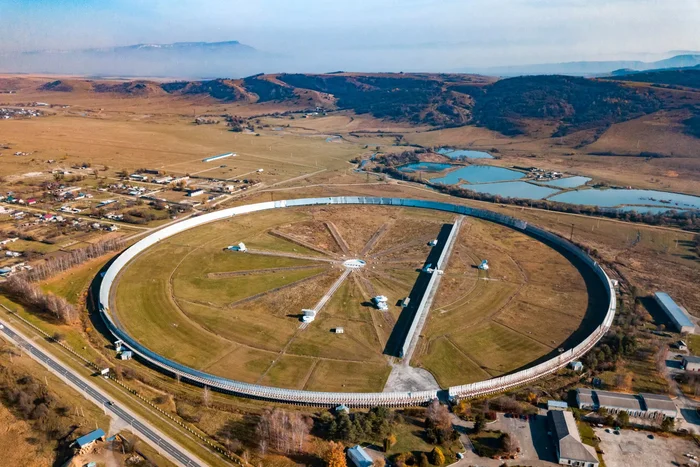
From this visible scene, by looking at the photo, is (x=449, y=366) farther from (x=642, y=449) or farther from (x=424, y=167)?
(x=424, y=167)

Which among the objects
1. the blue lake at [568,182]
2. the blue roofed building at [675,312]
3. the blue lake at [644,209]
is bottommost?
the blue roofed building at [675,312]

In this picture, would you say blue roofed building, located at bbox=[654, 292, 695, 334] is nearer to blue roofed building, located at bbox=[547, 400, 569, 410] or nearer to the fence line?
the fence line

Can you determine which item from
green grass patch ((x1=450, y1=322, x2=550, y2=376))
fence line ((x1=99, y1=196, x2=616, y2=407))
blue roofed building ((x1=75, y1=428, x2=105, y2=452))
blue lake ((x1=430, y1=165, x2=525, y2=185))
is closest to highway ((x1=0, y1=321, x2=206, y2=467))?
blue roofed building ((x1=75, y1=428, x2=105, y2=452))

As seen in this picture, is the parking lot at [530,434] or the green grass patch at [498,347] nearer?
the parking lot at [530,434]

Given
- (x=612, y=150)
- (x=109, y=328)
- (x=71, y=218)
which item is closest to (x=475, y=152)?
(x=612, y=150)

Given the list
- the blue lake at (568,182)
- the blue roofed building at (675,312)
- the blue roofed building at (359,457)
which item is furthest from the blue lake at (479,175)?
the blue roofed building at (359,457)

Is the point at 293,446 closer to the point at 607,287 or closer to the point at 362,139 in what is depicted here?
the point at 607,287

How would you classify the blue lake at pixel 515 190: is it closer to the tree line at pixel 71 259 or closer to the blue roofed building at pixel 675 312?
the blue roofed building at pixel 675 312

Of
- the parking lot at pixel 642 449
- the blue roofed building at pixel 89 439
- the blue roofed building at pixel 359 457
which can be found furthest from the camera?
the parking lot at pixel 642 449
